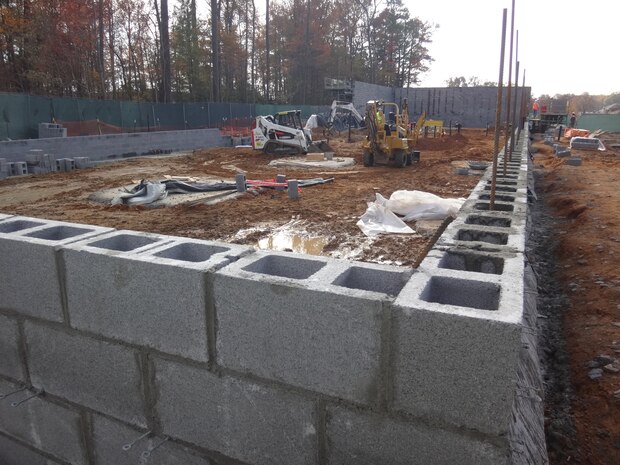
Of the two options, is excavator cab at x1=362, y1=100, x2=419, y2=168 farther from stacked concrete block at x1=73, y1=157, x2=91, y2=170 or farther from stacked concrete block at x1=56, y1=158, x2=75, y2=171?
stacked concrete block at x1=56, y1=158, x2=75, y2=171

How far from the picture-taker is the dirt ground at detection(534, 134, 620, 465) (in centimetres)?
317

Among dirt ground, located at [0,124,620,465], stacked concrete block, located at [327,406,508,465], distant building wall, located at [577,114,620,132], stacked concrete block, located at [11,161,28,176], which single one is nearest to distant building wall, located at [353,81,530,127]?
distant building wall, located at [577,114,620,132]

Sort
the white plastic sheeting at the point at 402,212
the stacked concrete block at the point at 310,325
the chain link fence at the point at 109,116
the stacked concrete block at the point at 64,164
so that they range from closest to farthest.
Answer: the stacked concrete block at the point at 310,325, the white plastic sheeting at the point at 402,212, the stacked concrete block at the point at 64,164, the chain link fence at the point at 109,116

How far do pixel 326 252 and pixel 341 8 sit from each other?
56.3 m

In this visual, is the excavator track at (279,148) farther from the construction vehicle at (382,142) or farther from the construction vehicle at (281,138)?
the construction vehicle at (382,142)

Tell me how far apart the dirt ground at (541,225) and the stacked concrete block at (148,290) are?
250cm

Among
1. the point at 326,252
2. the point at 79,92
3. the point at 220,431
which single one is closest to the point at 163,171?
the point at 326,252

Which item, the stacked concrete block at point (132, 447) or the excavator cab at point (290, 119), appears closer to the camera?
the stacked concrete block at point (132, 447)

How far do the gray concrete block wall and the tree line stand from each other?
6377 millimetres

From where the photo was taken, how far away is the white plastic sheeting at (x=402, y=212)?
7078mm

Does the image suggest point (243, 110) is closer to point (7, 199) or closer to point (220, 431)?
point (7, 199)

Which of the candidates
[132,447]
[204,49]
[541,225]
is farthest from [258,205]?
[204,49]

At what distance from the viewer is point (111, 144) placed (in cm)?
1817

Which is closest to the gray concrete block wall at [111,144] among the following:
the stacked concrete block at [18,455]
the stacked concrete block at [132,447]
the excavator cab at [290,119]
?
the excavator cab at [290,119]
